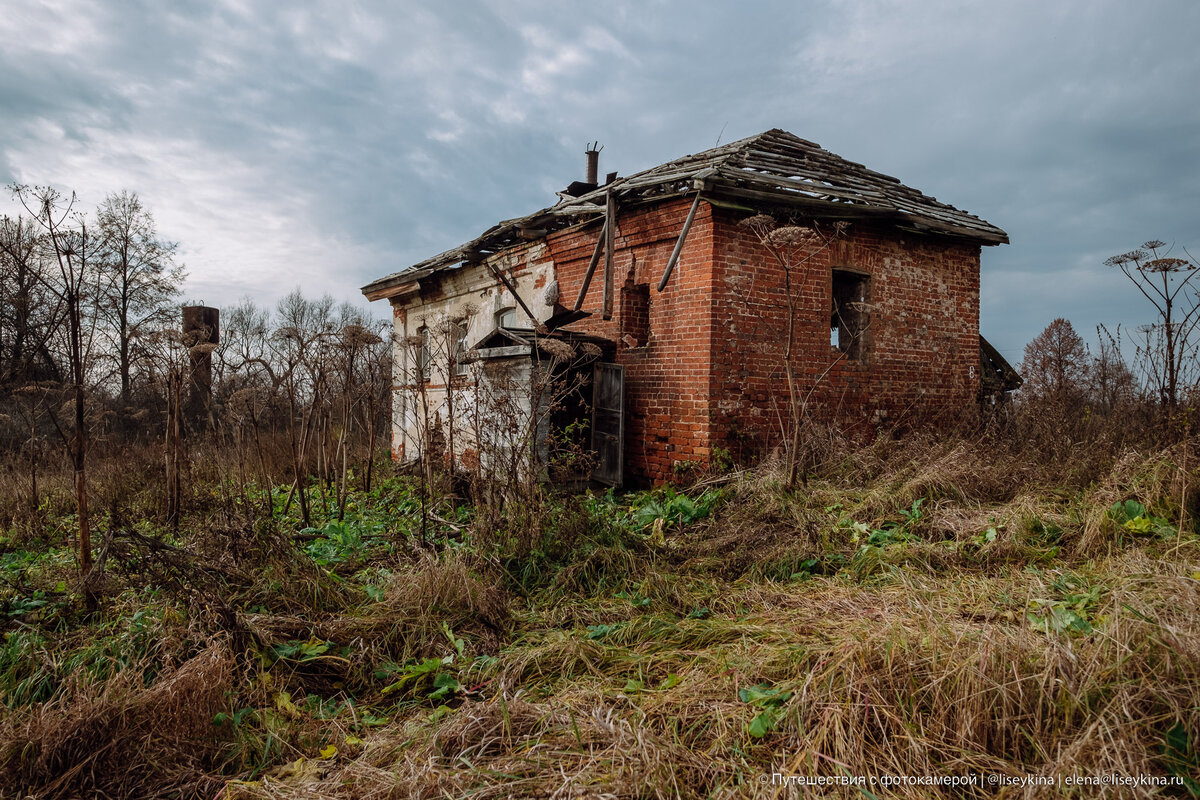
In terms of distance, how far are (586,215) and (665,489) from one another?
4404 mm

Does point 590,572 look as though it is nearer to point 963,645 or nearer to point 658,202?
point 963,645

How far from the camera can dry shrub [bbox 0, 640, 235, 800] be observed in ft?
7.85

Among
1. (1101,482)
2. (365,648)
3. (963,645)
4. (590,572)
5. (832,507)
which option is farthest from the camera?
(832,507)

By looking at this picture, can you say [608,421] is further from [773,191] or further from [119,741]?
[119,741]

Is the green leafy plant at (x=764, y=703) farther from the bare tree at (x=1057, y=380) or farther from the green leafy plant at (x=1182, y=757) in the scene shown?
the bare tree at (x=1057, y=380)

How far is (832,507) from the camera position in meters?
5.77

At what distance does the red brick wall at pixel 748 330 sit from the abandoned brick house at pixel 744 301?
22mm

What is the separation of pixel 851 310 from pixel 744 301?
2188mm

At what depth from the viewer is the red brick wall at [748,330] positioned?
7.91m

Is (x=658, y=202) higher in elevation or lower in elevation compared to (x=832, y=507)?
higher

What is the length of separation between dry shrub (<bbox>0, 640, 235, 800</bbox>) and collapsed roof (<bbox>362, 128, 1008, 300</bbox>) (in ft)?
22.2

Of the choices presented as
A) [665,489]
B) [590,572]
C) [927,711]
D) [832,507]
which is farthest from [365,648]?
[665,489]

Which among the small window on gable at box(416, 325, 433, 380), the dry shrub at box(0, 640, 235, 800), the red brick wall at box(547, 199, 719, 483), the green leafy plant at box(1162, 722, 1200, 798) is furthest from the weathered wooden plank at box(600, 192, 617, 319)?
the green leafy plant at box(1162, 722, 1200, 798)

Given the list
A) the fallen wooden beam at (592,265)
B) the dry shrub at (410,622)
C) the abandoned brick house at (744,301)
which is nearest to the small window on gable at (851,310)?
the abandoned brick house at (744,301)
